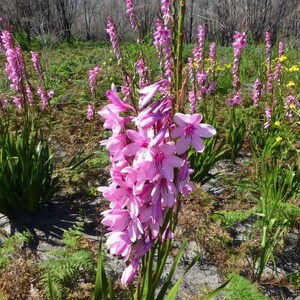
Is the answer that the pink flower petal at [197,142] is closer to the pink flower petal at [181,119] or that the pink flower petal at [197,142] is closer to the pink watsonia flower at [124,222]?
the pink flower petal at [181,119]

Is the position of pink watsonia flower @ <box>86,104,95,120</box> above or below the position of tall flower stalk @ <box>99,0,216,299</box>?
below

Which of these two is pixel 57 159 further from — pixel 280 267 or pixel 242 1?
pixel 242 1

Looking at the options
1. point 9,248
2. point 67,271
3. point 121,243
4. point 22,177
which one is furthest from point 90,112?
point 121,243

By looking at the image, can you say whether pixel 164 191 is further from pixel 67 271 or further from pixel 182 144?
pixel 67 271

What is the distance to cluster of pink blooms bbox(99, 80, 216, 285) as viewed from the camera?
3.49ft

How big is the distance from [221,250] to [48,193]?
1.47 metres

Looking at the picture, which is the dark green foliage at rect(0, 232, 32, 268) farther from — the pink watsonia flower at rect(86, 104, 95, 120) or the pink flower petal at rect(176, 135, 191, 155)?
the pink watsonia flower at rect(86, 104, 95, 120)

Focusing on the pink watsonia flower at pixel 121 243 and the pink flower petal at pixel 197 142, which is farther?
the pink watsonia flower at pixel 121 243

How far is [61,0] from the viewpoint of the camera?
18078 millimetres

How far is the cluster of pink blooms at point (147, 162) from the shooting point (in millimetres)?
1064

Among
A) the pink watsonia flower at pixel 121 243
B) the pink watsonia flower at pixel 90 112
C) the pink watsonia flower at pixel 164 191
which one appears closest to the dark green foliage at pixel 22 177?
the pink watsonia flower at pixel 121 243

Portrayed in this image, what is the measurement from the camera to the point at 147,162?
1071mm

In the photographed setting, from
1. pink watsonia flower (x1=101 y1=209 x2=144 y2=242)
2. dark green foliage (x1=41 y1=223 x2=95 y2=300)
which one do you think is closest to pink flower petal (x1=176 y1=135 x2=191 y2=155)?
pink watsonia flower (x1=101 y1=209 x2=144 y2=242)

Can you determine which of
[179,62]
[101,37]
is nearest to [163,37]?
[179,62]
